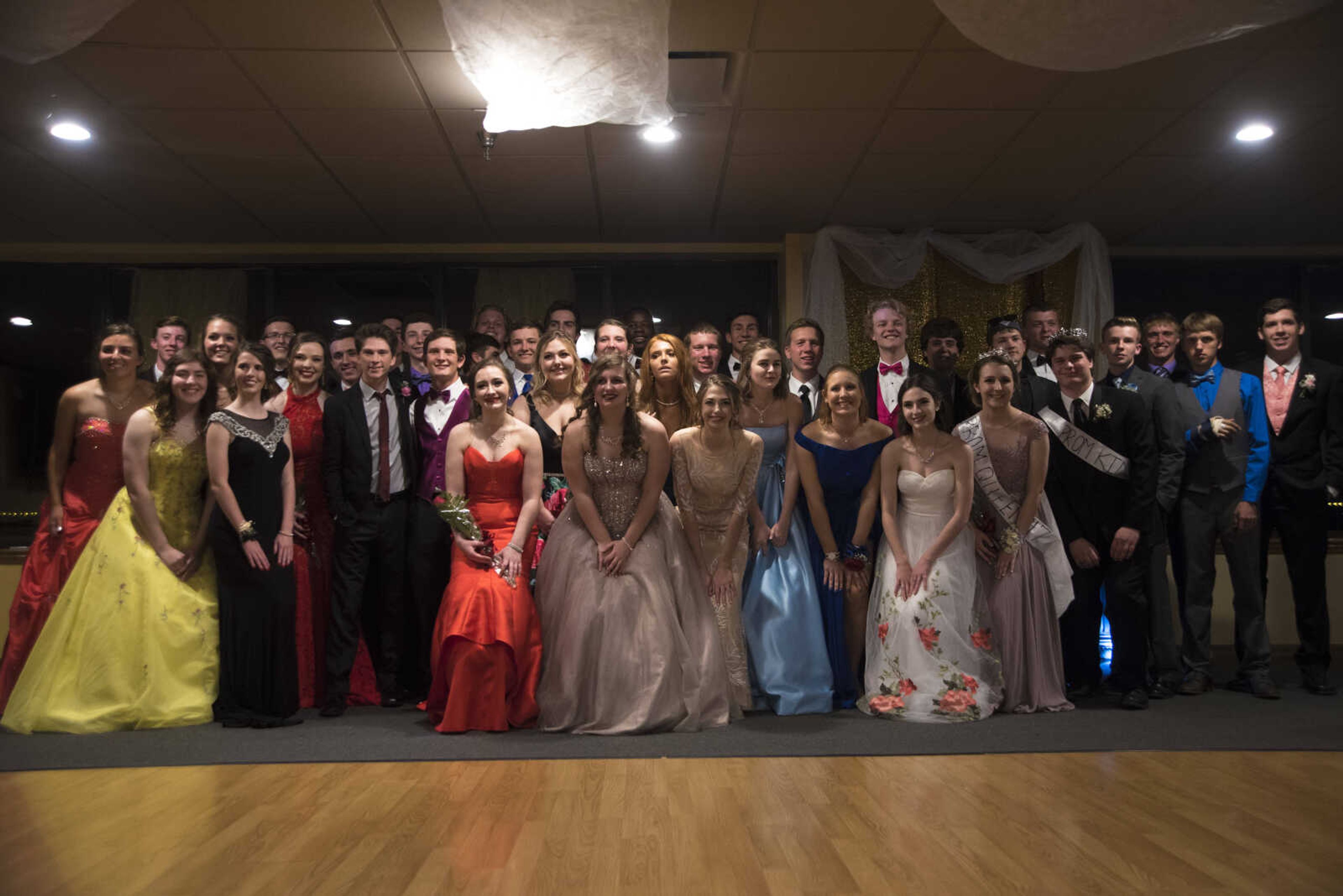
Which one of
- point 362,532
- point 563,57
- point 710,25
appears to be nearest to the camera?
point 563,57

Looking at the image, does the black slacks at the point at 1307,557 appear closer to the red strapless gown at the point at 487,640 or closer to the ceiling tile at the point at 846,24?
the ceiling tile at the point at 846,24

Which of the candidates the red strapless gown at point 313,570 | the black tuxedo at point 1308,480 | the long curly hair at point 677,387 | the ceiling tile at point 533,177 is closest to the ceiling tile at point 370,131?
the ceiling tile at point 533,177

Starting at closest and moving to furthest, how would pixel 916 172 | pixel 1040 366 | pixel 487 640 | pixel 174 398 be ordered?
pixel 487 640 → pixel 174 398 → pixel 1040 366 → pixel 916 172

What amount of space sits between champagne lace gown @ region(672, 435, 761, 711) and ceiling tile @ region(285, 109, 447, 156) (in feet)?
7.08

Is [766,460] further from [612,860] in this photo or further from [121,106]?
[121,106]

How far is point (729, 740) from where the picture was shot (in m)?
3.45

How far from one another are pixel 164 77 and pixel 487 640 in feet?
9.37

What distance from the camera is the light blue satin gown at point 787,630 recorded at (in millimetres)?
4008

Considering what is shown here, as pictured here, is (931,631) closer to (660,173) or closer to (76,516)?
(660,173)

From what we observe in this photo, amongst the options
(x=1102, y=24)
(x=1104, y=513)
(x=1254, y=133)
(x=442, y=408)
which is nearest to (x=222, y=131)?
(x=442, y=408)

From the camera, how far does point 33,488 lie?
270 inches

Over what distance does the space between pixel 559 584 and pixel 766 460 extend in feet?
3.52

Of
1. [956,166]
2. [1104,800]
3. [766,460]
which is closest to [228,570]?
[766,460]

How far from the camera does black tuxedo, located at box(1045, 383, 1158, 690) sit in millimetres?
4281
